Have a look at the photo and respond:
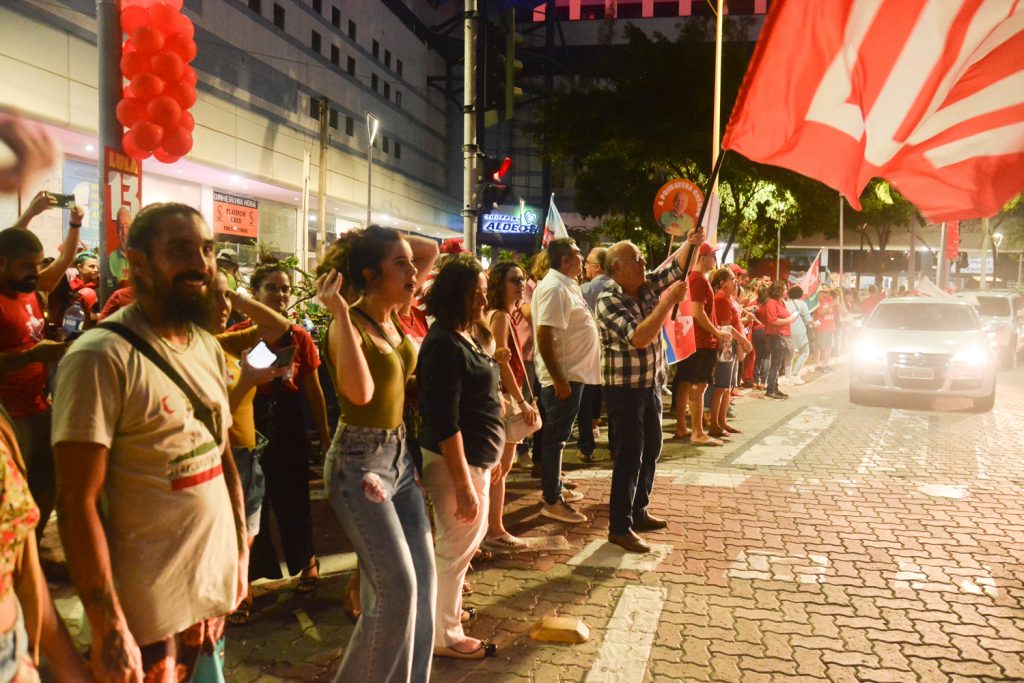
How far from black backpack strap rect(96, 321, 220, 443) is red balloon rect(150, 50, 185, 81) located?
18.3ft

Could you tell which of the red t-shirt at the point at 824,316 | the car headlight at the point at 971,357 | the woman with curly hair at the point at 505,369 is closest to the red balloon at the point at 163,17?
the woman with curly hair at the point at 505,369

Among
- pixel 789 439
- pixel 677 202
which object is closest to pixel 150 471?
pixel 789 439

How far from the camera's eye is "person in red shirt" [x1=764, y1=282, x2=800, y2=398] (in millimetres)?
13047

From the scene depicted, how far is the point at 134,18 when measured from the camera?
657 cm

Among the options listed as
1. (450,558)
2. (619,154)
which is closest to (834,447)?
(450,558)

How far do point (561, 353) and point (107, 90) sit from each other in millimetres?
3535

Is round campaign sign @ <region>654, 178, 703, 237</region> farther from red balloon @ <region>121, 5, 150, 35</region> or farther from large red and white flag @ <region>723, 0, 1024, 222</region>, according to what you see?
large red and white flag @ <region>723, 0, 1024, 222</region>

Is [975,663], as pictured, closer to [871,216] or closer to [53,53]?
[53,53]

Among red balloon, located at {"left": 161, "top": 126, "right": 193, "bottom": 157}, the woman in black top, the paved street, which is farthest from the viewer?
red balloon, located at {"left": 161, "top": 126, "right": 193, "bottom": 157}

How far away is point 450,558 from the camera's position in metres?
3.51

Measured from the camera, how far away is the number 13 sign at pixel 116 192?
507 cm

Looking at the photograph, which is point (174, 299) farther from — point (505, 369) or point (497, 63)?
point (497, 63)

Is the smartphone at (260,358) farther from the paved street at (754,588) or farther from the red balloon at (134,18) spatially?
the red balloon at (134,18)

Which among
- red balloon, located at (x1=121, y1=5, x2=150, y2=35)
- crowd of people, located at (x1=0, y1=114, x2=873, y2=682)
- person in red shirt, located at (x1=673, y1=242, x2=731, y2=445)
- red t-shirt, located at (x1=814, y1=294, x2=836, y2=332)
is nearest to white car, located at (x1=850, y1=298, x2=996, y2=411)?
person in red shirt, located at (x1=673, y1=242, x2=731, y2=445)
